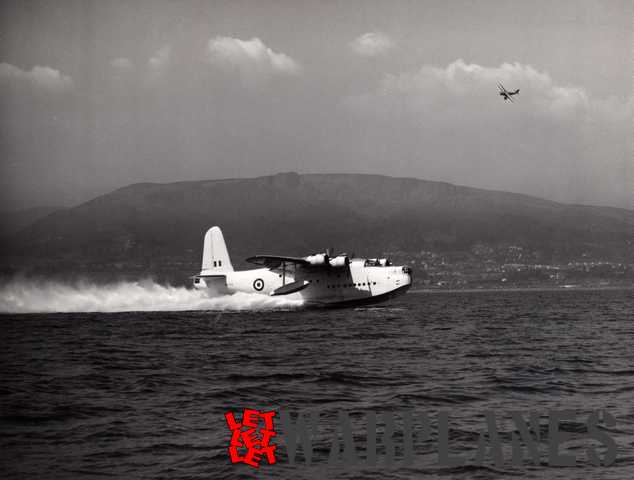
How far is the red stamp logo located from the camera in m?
9.62

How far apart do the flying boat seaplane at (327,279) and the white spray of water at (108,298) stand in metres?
1.37

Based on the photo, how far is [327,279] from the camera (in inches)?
1772

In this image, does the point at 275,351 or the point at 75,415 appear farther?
the point at 275,351

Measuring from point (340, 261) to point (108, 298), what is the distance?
63.9ft

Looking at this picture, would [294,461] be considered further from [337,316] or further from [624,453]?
[337,316]

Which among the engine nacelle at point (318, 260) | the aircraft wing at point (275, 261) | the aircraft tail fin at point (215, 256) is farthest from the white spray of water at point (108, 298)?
the engine nacelle at point (318, 260)

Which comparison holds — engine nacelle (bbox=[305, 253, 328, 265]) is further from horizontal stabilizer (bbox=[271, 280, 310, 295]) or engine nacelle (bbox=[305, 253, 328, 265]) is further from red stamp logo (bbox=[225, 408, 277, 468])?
red stamp logo (bbox=[225, 408, 277, 468])

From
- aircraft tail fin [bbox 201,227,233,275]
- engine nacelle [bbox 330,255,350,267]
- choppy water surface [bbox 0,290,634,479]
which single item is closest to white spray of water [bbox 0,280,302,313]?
aircraft tail fin [bbox 201,227,233,275]

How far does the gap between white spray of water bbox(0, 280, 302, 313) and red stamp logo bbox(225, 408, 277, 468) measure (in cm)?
3490

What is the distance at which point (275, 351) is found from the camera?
22.8 metres

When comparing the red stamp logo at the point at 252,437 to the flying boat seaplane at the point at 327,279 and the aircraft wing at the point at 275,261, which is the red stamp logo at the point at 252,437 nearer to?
the aircraft wing at the point at 275,261

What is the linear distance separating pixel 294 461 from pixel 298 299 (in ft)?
118

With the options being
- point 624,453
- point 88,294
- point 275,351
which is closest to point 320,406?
point 624,453

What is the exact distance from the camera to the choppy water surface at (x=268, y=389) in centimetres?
952
